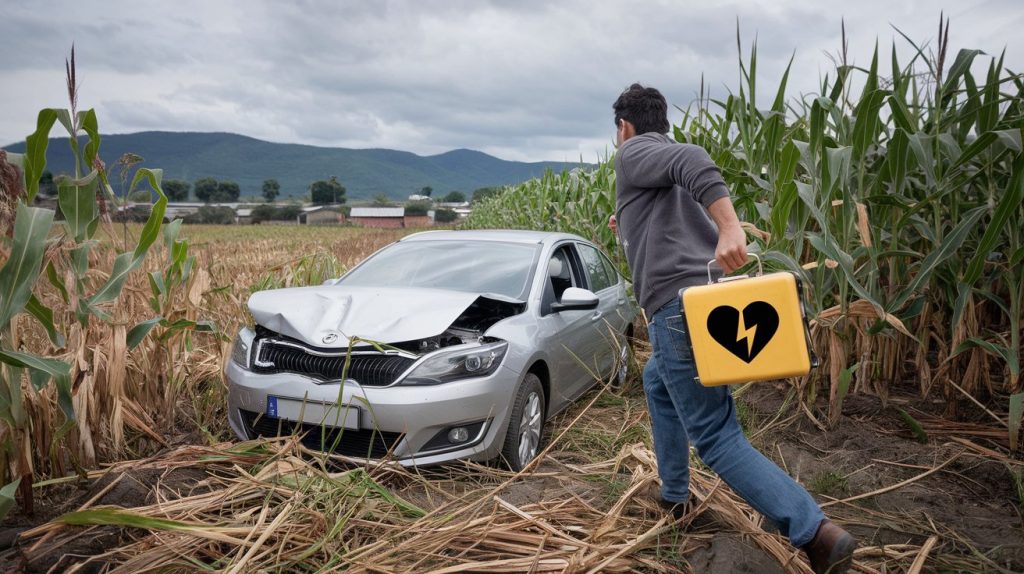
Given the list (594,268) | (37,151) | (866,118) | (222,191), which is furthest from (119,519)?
(222,191)

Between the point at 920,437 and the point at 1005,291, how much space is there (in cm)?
98

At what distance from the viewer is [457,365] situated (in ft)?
10.5

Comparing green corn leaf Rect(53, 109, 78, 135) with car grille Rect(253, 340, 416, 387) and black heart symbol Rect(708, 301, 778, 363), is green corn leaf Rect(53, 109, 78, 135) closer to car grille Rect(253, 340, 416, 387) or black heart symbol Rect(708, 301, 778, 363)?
car grille Rect(253, 340, 416, 387)

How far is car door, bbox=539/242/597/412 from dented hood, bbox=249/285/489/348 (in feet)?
2.04

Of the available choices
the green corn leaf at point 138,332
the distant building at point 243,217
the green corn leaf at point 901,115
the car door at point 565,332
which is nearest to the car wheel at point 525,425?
the car door at point 565,332

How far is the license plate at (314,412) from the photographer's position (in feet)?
10.0

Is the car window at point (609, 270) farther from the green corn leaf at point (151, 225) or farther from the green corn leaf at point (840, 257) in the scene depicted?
the green corn leaf at point (151, 225)

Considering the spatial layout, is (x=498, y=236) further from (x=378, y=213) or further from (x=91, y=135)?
(x=378, y=213)

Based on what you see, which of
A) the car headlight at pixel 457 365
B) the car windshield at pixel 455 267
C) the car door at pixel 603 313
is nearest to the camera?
the car headlight at pixel 457 365

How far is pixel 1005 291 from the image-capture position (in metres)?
3.55

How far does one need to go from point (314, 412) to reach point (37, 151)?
5.08ft

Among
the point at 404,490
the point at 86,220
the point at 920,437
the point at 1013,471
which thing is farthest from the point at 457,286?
the point at 1013,471

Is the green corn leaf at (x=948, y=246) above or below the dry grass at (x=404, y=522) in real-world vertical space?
above

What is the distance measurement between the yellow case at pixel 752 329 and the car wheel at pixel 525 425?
1.47 metres
